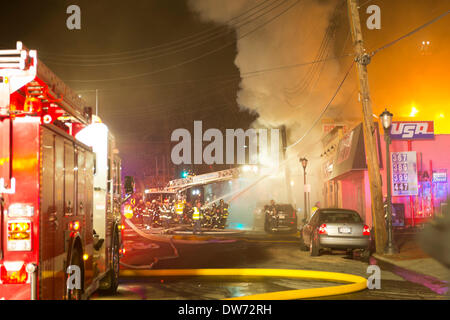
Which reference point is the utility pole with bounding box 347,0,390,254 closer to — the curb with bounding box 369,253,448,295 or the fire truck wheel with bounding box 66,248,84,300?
the curb with bounding box 369,253,448,295

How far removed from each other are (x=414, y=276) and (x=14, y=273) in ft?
29.9

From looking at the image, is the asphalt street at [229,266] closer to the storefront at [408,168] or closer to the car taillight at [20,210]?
the car taillight at [20,210]

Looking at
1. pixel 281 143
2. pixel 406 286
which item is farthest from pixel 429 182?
pixel 406 286

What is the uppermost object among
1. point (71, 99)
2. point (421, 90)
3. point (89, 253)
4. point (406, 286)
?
point (421, 90)

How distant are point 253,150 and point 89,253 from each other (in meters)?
37.5

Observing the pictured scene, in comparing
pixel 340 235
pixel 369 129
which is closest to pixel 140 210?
pixel 369 129

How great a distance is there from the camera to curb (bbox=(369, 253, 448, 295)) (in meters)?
9.80

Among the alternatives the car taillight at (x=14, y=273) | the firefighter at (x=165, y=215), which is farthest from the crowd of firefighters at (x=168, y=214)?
the car taillight at (x=14, y=273)

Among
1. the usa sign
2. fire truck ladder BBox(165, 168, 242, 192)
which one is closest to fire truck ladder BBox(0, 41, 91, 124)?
the usa sign
